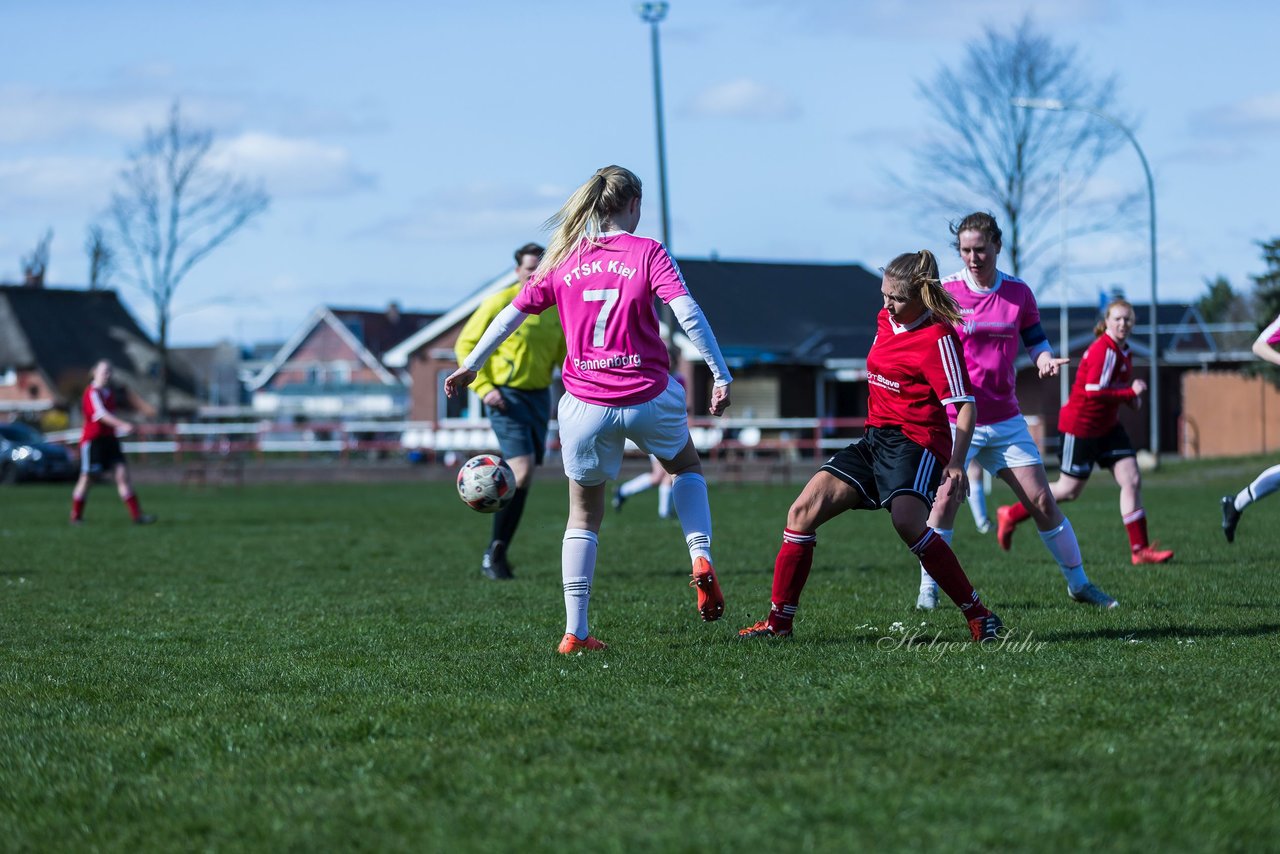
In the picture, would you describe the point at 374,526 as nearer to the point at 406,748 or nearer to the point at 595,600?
the point at 595,600

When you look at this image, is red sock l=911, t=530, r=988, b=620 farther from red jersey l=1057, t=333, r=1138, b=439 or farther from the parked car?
the parked car

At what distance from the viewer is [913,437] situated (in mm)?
6379

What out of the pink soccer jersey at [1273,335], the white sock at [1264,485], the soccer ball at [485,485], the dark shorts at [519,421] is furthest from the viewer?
the dark shorts at [519,421]

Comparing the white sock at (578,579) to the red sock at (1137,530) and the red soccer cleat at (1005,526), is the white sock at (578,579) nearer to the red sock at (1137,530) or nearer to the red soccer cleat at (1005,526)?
the red soccer cleat at (1005,526)

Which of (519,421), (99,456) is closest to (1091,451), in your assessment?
(519,421)

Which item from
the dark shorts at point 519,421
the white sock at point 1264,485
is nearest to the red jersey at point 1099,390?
the white sock at point 1264,485

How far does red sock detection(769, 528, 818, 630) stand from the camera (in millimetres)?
6652

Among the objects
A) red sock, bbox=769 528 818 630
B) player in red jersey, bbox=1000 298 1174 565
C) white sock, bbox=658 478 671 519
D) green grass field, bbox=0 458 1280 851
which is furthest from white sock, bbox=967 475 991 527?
red sock, bbox=769 528 818 630

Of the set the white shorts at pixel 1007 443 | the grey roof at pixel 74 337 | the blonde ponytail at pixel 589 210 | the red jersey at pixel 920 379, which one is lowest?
the white shorts at pixel 1007 443

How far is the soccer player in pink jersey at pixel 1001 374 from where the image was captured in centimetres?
774

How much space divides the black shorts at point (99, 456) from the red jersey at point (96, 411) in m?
0.07

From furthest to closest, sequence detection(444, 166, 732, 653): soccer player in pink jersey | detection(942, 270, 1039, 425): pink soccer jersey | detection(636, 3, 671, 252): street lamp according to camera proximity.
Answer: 1. detection(636, 3, 671, 252): street lamp
2. detection(942, 270, 1039, 425): pink soccer jersey
3. detection(444, 166, 732, 653): soccer player in pink jersey

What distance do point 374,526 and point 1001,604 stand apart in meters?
10.7

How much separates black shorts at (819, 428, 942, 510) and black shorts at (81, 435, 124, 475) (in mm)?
13712
